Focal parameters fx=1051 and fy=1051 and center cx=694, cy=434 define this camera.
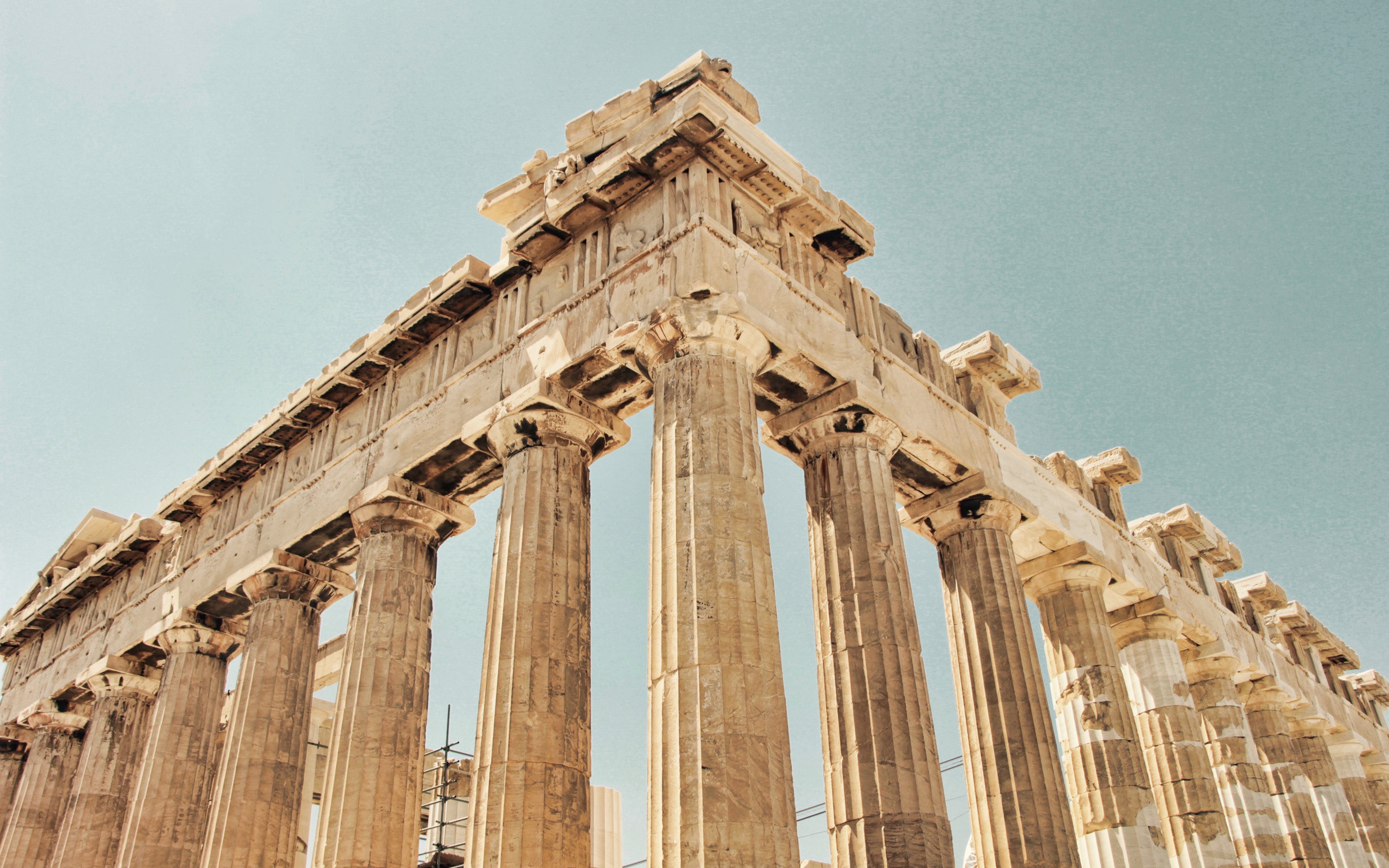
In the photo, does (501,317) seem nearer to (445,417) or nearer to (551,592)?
(445,417)

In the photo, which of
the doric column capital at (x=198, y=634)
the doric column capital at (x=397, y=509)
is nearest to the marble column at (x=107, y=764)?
the doric column capital at (x=198, y=634)

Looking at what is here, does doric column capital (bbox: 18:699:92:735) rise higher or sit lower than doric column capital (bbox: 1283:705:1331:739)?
higher

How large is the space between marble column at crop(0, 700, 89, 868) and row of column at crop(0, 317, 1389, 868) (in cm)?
211

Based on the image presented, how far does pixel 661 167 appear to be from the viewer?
56.0 feet

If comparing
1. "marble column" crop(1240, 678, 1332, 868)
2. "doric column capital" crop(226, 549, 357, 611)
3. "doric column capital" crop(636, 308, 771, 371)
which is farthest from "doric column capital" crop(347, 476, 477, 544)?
"marble column" crop(1240, 678, 1332, 868)

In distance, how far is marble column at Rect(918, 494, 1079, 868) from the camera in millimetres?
17047

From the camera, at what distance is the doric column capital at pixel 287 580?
21.6 m

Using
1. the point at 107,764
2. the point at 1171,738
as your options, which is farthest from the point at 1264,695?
the point at 107,764

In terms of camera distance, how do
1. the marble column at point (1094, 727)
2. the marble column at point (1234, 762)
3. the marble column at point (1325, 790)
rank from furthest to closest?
1. the marble column at point (1325, 790)
2. the marble column at point (1234, 762)
3. the marble column at point (1094, 727)

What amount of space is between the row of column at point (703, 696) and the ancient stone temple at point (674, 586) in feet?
0.19

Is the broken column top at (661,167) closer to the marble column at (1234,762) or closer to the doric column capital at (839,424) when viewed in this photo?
the doric column capital at (839,424)

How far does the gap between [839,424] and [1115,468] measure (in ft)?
37.5

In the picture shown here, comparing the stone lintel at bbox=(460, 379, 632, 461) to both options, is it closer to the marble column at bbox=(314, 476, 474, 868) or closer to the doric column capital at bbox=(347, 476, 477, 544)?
the doric column capital at bbox=(347, 476, 477, 544)

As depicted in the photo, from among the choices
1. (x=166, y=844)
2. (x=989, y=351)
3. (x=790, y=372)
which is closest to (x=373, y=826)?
(x=166, y=844)
